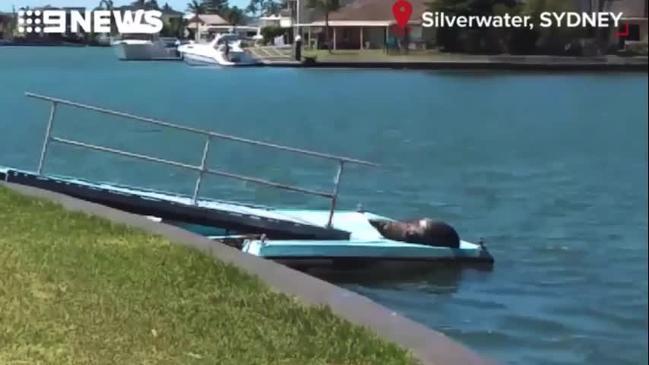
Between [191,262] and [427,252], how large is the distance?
5326 millimetres

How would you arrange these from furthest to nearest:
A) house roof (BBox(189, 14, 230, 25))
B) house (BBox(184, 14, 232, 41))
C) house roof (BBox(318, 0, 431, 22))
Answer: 1. house roof (BBox(189, 14, 230, 25))
2. house (BBox(184, 14, 232, 41))
3. house roof (BBox(318, 0, 431, 22))

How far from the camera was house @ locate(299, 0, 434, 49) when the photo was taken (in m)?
55.9

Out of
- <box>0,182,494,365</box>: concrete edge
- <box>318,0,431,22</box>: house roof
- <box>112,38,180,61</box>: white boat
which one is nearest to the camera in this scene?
<box>0,182,494,365</box>: concrete edge

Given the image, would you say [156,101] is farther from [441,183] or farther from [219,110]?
[441,183]

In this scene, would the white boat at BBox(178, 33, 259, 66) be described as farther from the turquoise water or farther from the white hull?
the turquoise water

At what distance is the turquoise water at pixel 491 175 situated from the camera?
4.15 meters

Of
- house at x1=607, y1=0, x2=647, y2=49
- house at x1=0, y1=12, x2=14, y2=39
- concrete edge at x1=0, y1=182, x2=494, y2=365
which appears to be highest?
house at x1=607, y1=0, x2=647, y2=49

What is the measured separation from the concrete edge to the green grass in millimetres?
138

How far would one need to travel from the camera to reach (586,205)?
744 inches

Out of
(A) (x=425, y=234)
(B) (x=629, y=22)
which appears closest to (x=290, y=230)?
(A) (x=425, y=234)

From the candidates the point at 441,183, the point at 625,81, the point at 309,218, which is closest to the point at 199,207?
the point at 309,218

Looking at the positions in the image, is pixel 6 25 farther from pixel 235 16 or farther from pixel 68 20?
pixel 235 16

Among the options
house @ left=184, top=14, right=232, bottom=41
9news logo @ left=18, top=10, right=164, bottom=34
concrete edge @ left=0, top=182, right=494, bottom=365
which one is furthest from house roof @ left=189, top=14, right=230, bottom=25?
concrete edge @ left=0, top=182, right=494, bottom=365

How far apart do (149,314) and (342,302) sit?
1.20 metres
